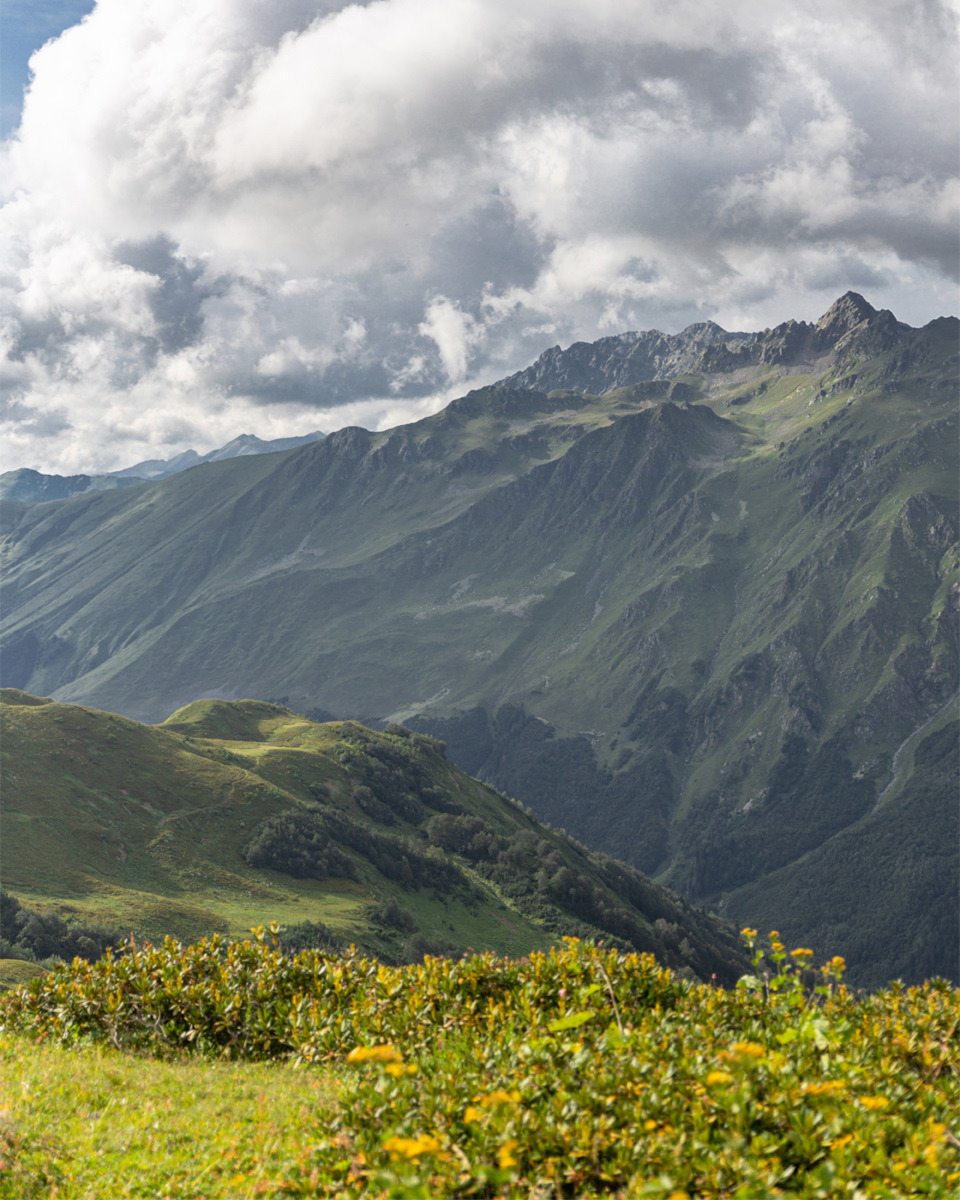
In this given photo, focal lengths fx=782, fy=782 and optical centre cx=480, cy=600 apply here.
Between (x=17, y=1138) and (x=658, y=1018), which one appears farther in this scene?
(x=658, y=1018)

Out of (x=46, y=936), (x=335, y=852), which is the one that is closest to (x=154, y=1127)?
(x=46, y=936)

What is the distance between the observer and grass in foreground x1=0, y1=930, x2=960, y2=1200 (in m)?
10.4

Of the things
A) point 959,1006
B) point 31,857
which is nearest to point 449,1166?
point 959,1006

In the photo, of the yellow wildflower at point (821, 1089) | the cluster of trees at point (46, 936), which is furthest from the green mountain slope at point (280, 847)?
the yellow wildflower at point (821, 1089)

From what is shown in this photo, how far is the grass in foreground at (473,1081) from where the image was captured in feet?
34.1

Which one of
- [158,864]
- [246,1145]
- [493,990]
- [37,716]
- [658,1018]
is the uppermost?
[658,1018]

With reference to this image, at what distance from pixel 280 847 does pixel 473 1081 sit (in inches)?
4312

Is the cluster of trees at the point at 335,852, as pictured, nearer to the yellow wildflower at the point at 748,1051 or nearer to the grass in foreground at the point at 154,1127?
the grass in foreground at the point at 154,1127

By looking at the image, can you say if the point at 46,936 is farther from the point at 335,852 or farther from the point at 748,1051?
the point at 748,1051

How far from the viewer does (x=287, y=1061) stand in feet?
65.2

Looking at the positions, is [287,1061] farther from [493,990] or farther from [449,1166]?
[449,1166]

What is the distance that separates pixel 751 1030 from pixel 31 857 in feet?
329

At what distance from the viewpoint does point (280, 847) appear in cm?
11475

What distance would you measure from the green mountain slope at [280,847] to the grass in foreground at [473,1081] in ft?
211
